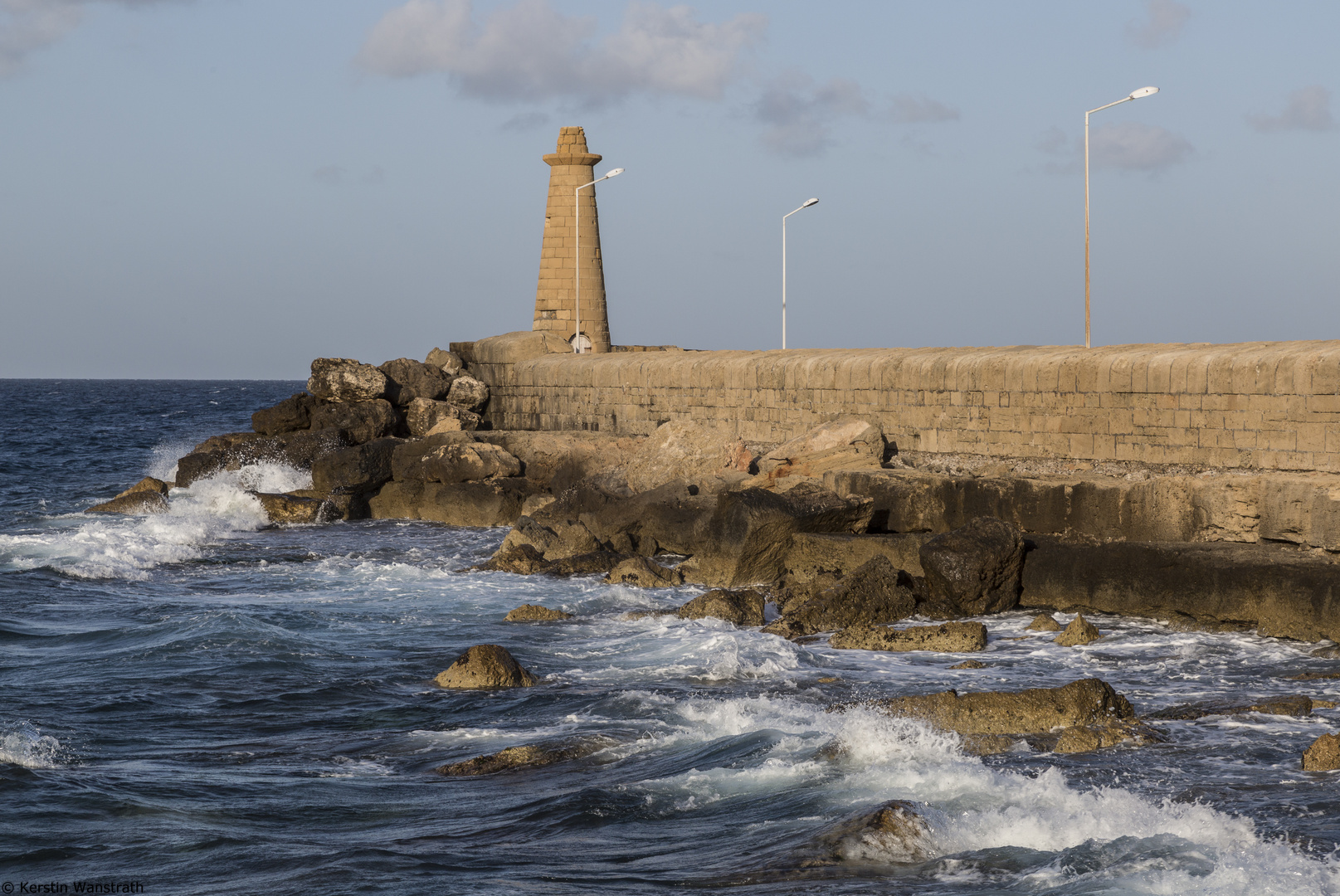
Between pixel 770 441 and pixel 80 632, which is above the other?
pixel 770 441

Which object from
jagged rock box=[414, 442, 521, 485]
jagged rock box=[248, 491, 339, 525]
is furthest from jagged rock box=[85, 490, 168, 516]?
jagged rock box=[414, 442, 521, 485]

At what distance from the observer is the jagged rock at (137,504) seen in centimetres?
2041

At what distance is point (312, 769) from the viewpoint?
726 cm

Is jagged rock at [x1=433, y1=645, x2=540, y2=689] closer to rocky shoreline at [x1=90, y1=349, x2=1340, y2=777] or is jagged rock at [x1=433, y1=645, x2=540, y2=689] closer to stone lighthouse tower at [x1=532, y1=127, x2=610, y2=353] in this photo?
rocky shoreline at [x1=90, y1=349, x2=1340, y2=777]

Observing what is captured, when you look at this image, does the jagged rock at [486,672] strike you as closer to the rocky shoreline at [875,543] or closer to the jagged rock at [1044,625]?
the rocky shoreline at [875,543]

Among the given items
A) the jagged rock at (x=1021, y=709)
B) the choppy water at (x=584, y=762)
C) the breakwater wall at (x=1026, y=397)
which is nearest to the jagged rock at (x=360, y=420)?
the breakwater wall at (x=1026, y=397)

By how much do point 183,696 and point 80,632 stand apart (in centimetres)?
293

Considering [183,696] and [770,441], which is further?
[770,441]

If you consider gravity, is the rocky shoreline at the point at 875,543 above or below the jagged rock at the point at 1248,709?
above

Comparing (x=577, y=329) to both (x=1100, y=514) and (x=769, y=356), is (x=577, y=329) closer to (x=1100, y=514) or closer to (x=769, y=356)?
(x=769, y=356)

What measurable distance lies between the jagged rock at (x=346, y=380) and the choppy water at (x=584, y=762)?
9904 millimetres

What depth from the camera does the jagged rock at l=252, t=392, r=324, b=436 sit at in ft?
76.9

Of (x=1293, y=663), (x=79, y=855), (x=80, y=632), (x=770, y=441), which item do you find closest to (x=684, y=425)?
(x=770, y=441)

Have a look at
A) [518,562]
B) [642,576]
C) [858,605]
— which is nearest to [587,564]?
[518,562]
